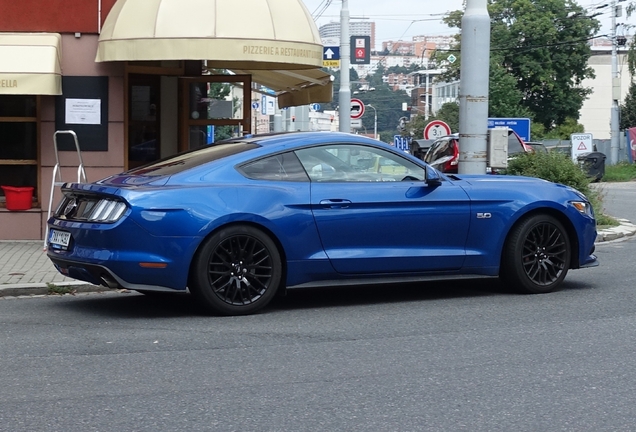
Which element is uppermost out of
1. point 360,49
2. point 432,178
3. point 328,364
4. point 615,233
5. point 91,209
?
point 360,49

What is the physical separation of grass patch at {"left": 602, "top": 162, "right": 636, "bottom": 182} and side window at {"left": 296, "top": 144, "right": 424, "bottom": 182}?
37834mm

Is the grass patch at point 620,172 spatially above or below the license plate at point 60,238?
above

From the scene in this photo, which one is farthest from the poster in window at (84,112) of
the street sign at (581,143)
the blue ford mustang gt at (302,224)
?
the street sign at (581,143)

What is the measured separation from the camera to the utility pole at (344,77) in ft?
89.9

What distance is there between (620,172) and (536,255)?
1549 inches

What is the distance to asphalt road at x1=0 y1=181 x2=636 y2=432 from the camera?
16.9ft

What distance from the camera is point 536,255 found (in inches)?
356

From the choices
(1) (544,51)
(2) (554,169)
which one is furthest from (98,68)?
(1) (544,51)

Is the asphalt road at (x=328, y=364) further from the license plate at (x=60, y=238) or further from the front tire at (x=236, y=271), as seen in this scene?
the license plate at (x=60, y=238)

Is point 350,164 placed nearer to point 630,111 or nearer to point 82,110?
point 82,110

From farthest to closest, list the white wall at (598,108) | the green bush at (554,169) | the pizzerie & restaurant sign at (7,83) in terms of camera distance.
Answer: the white wall at (598,108) → the green bush at (554,169) → the pizzerie & restaurant sign at (7,83)

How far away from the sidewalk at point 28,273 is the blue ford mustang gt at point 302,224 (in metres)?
1.31

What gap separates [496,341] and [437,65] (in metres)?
75.0

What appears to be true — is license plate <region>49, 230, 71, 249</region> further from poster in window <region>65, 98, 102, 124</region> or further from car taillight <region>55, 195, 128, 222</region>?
poster in window <region>65, 98, 102, 124</region>
